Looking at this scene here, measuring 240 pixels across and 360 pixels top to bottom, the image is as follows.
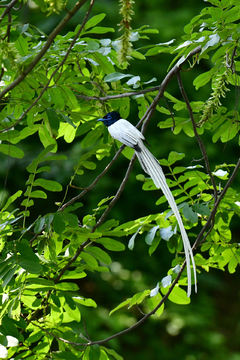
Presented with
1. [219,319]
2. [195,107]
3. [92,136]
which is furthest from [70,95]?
[219,319]

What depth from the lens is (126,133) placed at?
1014 mm

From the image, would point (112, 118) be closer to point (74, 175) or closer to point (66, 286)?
point (74, 175)

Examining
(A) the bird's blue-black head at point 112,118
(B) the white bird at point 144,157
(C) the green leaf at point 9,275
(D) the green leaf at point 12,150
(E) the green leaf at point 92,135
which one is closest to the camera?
(B) the white bird at point 144,157

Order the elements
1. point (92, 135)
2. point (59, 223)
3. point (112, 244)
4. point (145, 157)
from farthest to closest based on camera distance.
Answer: point (92, 135), point (112, 244), point (59, 223), point (145, 157)

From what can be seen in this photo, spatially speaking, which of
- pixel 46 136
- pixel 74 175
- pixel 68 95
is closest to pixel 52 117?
pixel 68 95

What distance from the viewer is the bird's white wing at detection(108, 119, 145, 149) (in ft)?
3.25

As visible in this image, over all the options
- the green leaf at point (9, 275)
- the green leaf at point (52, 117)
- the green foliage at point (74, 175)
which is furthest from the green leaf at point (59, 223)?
the green leaf at point (52, 117)

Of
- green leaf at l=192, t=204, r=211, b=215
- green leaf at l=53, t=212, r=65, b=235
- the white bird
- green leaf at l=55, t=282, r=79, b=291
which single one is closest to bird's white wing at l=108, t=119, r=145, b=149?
the white bird

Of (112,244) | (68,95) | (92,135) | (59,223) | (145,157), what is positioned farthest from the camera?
(92,135)

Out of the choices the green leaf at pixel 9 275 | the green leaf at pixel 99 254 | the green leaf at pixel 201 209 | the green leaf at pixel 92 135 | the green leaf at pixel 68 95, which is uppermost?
the green leaf at pixel 68 95

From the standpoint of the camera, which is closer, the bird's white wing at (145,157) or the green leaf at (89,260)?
the bird's white wing at (145,157)

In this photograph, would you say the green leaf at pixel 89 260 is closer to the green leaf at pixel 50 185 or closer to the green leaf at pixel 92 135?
the green leaf at pixel 50 185

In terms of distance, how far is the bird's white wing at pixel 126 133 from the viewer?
3.25 ft

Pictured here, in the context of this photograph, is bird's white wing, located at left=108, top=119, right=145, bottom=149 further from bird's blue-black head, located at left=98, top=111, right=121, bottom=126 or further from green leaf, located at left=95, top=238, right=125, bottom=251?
green leaf, located at left=95, top=238, right=125, bottom=251
